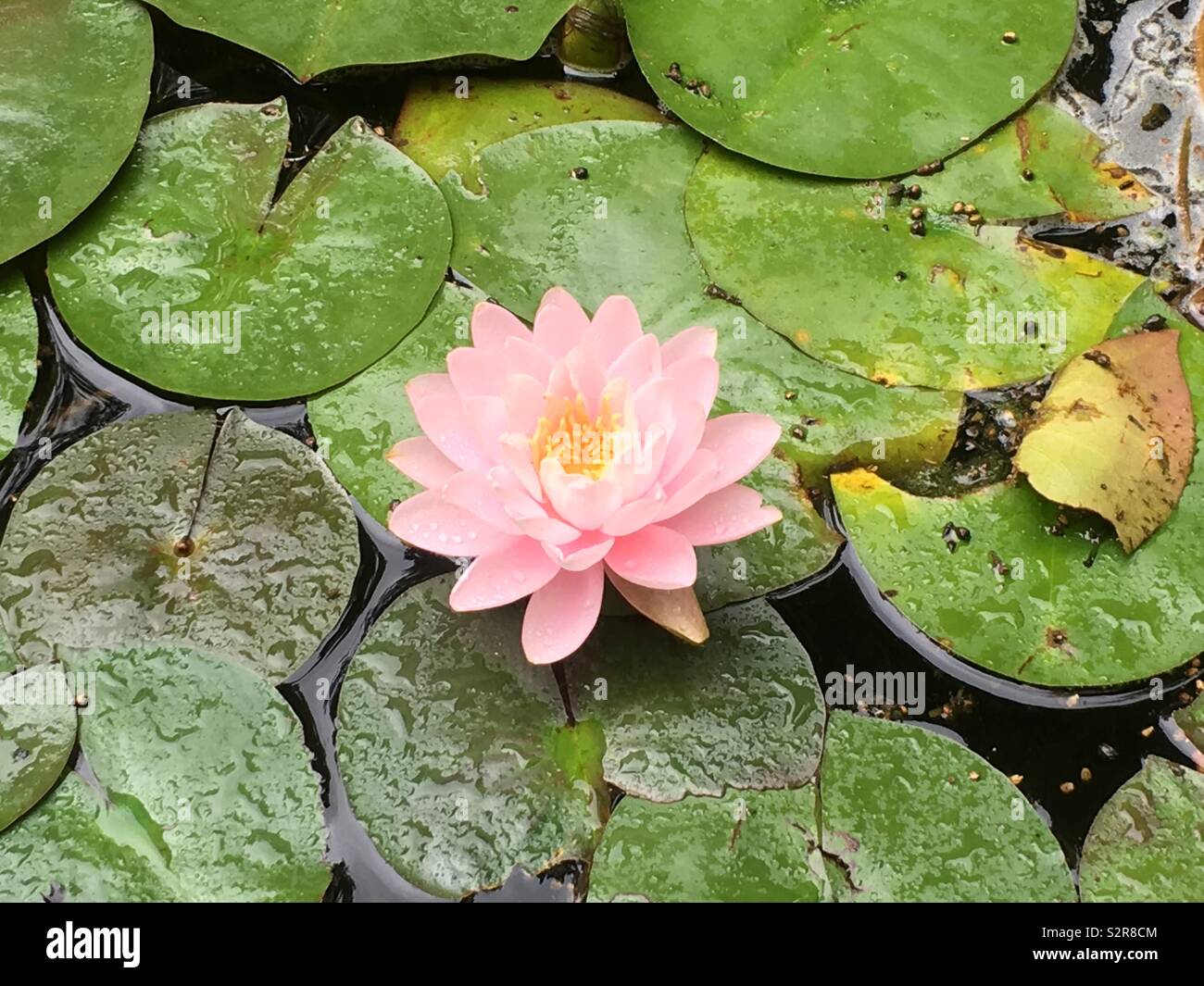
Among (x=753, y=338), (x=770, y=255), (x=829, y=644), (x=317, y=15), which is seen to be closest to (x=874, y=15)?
(x=770, y=255)

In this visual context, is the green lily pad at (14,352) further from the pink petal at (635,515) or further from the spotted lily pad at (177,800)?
the pink petal at (635,515)

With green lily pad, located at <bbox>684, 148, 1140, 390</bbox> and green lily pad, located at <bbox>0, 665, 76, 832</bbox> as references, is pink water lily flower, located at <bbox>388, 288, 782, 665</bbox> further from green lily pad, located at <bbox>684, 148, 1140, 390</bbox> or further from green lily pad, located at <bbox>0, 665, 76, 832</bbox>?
green lily pad, located at <bbox>0, 665, 76, 832</bbox>

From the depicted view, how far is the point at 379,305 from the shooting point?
86.1 inches

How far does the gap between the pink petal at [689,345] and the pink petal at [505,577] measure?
0.49m

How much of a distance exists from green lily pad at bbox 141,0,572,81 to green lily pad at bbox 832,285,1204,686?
1.44 m

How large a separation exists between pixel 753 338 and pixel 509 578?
34.7 inches

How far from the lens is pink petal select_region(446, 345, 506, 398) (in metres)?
1.83

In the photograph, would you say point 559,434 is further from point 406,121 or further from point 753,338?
point 406,121

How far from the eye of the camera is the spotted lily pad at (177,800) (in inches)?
70.0

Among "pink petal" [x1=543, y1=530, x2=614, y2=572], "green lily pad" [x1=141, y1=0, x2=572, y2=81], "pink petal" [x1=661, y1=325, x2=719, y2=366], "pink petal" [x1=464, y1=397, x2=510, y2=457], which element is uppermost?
"green lily pad" [x1=141, y1=0, x2=572, y2=81]

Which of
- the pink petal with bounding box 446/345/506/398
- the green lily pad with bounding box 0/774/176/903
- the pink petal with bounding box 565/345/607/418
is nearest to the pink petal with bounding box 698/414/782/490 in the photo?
the pink petal with bounding box 565/345/607/418
